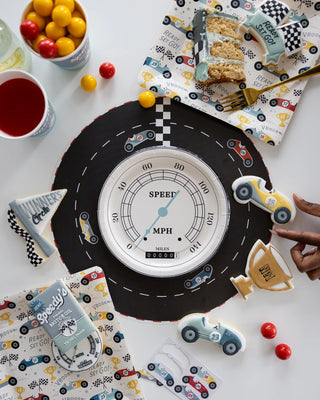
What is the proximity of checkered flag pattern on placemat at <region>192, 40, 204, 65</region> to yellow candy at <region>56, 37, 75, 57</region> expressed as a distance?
0.28 m

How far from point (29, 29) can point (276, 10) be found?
539 mm

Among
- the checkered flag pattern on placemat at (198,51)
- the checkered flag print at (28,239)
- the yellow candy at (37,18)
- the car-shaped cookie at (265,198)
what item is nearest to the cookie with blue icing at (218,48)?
the checkered flag pattern on placemat at (198,51)

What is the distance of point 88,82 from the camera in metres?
0.98

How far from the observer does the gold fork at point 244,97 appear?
96cm

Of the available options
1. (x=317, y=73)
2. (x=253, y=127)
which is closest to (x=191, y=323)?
(x=253, y=127)

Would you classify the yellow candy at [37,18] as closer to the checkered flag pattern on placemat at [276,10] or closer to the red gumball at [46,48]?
the red gumball at [46,48]

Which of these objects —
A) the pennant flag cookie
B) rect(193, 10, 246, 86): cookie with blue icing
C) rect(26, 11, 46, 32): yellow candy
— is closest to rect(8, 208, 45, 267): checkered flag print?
the pennant flag cookie

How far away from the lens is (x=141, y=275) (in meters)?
1.01

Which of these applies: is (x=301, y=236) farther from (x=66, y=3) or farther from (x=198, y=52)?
(x=66, y=3)

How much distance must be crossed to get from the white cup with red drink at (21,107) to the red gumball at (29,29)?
3.5 inches

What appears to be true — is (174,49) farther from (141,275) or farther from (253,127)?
(141,275)

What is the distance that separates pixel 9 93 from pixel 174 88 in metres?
0.37

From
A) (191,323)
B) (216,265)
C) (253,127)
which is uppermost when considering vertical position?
(253,127)

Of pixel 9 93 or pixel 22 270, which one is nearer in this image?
pixel 9 93
